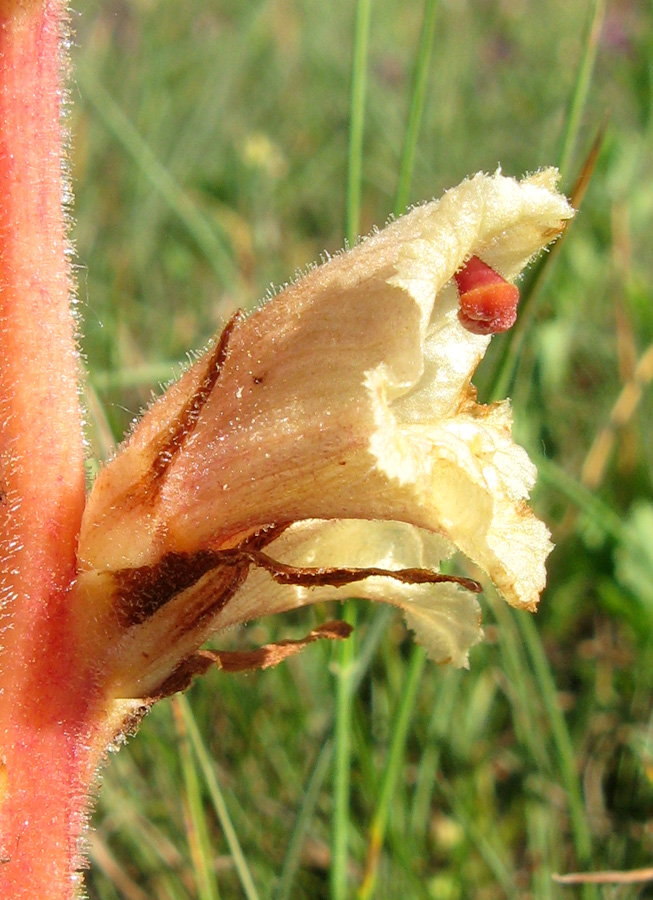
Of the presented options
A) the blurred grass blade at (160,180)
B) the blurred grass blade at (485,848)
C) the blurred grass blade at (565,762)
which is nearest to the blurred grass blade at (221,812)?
the blurred grass blade at (485,848)

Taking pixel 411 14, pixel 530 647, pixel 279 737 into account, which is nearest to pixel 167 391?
pixel 530 647

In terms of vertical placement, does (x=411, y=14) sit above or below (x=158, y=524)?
below

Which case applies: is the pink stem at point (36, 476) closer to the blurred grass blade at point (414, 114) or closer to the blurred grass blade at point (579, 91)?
the blurred grass blade at point (414, 114)

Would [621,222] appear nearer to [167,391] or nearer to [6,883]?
[167,391]

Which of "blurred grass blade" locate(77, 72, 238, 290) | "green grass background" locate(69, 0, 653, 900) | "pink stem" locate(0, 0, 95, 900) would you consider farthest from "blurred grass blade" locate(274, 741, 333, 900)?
"blurred grass blade" locate(77, 72, 238, 290)

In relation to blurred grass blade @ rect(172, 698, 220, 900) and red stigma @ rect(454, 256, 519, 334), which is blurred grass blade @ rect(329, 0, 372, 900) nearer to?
blurred grass blade @ rect(172, 698, 220, 900)

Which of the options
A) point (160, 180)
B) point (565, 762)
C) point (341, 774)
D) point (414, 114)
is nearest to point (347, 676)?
point (341, 774)
